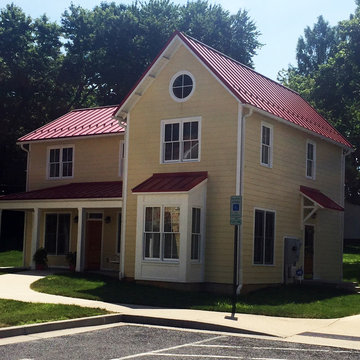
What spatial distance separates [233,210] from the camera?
1605cm

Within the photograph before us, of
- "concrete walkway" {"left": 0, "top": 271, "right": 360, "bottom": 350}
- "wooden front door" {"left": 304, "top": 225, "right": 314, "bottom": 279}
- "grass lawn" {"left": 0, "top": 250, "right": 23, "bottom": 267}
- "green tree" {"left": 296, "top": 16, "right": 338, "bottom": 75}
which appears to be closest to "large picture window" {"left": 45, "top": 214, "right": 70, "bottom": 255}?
"grass lawn" {"left": 0, "top": 250, "right": 23, "bottom": 267}

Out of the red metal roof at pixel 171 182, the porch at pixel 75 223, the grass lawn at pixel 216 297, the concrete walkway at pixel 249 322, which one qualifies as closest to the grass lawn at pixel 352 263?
the grass lawn at pixel 216 297

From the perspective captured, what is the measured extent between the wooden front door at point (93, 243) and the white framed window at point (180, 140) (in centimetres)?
635

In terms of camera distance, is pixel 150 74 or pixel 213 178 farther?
pixel 150 74

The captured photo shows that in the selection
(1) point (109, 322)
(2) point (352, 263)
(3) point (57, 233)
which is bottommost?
(1) point (109, 322)

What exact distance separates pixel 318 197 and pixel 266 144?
3.68 meters

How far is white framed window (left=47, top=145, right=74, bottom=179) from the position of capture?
29234mm

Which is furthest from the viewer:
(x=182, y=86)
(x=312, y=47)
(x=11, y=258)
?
(x=312, y=47)

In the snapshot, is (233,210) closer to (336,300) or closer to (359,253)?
(336,300)

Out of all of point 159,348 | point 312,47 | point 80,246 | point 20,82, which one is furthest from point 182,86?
point 312,47

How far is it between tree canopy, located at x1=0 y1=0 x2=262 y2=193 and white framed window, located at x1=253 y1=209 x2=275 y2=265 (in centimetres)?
2491

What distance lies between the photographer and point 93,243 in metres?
27.9

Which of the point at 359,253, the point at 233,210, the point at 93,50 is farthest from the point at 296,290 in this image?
the point at 93,50

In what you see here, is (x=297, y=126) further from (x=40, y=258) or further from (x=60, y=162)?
(x=40, y=258)
